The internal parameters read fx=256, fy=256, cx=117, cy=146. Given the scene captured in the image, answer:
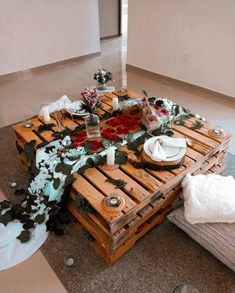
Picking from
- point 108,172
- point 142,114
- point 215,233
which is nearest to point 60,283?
point 108,172

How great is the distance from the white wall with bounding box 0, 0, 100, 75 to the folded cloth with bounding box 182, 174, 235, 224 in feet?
9.28

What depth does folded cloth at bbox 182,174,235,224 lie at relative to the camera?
121 cm

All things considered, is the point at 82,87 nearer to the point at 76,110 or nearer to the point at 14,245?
the point at 76,110

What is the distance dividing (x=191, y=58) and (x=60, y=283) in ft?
8.56

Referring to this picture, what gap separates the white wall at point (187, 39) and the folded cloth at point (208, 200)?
173 centimetres

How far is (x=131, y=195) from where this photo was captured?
1.20 metres

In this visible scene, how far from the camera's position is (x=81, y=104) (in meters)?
1.85

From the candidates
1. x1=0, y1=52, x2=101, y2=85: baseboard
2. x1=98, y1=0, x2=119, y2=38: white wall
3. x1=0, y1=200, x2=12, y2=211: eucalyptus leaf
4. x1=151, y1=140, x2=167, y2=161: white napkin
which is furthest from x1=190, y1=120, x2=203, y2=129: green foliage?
x1=98, y1=0, x2=119, y2=38: white wall

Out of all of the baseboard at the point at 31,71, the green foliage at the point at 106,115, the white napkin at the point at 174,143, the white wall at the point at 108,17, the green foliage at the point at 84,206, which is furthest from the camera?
the white wall at the point at 108,17

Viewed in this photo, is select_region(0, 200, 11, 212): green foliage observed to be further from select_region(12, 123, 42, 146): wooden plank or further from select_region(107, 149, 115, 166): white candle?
select_region(107, 149, 115, 166): white candle

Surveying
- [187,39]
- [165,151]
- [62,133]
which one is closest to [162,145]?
[165,151]

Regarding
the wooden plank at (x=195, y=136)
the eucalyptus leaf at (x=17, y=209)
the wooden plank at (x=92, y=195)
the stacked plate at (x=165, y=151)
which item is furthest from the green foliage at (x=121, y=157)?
the eucalyptus leaf at (x=17, y=209)

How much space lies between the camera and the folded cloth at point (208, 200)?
47.6 inches

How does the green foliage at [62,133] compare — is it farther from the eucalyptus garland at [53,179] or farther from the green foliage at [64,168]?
the green foliage at [64,168]
